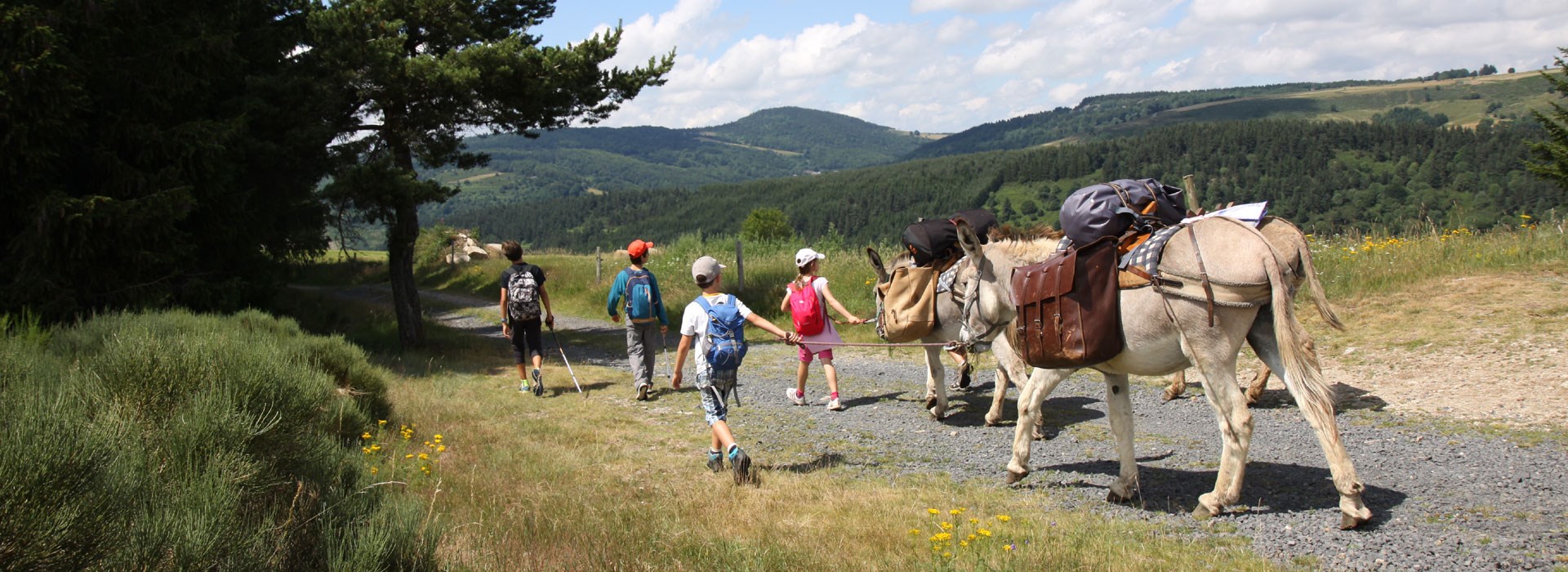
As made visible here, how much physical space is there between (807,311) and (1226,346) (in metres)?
4.83

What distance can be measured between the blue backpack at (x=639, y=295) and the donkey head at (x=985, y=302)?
16.0ft

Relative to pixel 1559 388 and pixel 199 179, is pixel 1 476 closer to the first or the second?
pixel 1559 388

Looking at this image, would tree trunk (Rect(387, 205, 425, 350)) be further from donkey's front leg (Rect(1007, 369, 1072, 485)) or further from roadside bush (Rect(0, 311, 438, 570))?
donkey's front leg (Rect(1007, 369, 1072, 485))

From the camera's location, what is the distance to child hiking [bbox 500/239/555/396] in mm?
11586

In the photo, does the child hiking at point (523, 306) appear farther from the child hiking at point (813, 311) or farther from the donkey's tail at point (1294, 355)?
the donkey's tail at point (1294, 355)

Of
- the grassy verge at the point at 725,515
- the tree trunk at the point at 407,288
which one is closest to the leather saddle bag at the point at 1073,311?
the grassy verge at the point at 725,515

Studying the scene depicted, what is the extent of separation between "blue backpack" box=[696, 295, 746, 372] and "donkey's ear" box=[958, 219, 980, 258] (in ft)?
5.92

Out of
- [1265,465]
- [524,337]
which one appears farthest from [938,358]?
[524,337]

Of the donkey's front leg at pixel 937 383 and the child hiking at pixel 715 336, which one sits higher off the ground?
the child hiking at pixel 715 336

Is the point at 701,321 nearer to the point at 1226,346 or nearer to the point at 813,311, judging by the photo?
the point at 813,311

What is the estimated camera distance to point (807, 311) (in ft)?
31.3

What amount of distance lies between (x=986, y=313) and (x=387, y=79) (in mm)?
11668

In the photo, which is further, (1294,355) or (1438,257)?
(1438,257)

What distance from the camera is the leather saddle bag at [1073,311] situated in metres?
5.69
